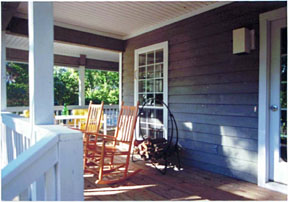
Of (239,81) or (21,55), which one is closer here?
(239,81)

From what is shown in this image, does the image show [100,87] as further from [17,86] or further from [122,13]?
[122,13]

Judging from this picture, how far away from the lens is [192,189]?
2578mm

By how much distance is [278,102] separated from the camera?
103 inches

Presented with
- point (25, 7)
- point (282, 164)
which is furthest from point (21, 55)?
point (282, 164)

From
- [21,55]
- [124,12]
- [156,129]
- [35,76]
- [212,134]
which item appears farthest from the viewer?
[21,55]

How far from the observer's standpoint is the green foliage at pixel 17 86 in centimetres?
905

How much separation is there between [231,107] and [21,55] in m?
5.81

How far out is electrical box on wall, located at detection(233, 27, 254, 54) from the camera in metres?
2.73

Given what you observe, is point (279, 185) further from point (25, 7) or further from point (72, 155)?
point (25, 7)

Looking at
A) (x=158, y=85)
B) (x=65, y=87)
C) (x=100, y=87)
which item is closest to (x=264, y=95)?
(x=158, y=85)

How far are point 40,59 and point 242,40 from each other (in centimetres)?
241

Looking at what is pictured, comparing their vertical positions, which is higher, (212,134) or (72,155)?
(72,155)

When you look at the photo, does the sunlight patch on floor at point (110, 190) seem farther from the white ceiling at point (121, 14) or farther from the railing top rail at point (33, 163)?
the white ceiling at point (121, 14)

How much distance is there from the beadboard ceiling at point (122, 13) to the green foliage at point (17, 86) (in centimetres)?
586
